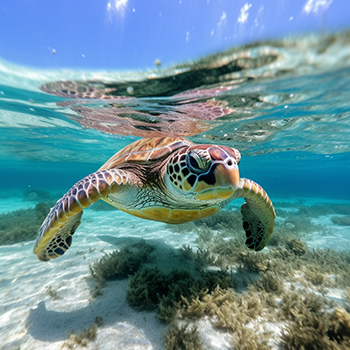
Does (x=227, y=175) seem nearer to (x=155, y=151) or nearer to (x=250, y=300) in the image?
(x=155, y=151)

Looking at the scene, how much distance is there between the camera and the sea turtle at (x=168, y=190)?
210 centimetres

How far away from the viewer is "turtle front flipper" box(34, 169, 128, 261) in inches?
104

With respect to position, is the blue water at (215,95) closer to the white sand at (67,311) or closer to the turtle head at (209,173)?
the turtle head at (209,173)

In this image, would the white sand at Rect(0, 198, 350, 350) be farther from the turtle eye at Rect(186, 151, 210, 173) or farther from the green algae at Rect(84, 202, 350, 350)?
the turtle eye at Rect(186, 151, 210, 173)

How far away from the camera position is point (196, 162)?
2141 mm

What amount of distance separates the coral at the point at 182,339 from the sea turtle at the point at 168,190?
163cm

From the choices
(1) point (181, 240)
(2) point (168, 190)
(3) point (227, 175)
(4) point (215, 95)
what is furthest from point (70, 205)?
(4) point (215, 95)

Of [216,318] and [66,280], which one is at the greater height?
[216,318]

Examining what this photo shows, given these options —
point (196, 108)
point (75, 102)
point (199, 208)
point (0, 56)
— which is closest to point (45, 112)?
point (75, 102)

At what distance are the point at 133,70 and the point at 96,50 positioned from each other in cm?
94

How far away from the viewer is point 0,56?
15.2 feet

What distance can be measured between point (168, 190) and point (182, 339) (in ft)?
6.28

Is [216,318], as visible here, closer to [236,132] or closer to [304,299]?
[304,299]

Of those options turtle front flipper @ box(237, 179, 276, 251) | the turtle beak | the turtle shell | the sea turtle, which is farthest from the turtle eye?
Result: turtle front flipper @ box(237, 179, 276, 251)
